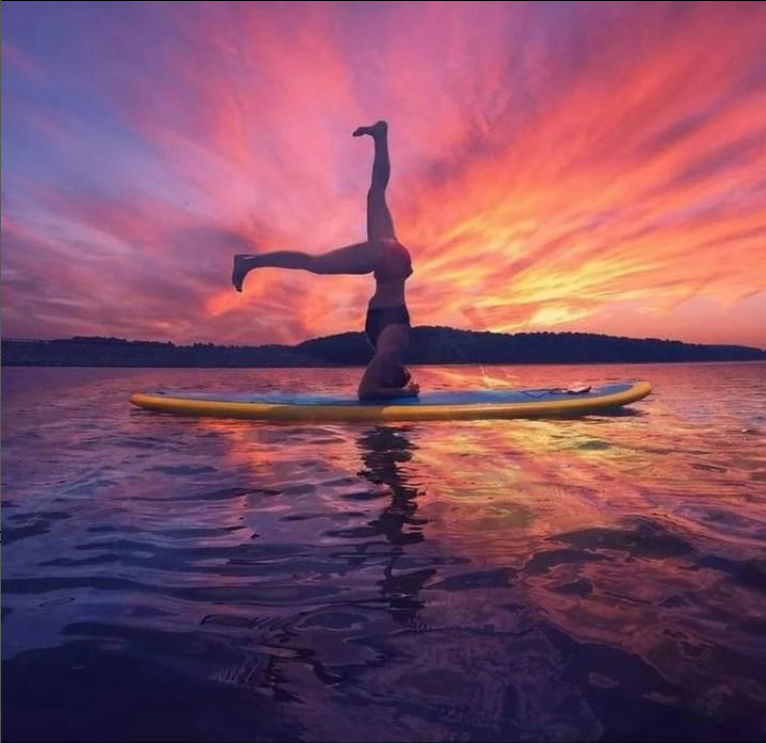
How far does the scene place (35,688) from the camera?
2.12m

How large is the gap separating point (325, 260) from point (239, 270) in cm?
162

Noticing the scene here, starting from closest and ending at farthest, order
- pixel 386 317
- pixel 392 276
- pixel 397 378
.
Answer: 1. pixel 392 276
2. pixel 386 317
3. pixel 397 378

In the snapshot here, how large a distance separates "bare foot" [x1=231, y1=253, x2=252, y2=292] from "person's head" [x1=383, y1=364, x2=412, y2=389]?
3.27m

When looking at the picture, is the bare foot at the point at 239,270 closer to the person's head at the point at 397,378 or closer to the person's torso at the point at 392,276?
the person's torso at the point at 392,276

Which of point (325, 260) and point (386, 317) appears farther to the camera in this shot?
point (386, 317)

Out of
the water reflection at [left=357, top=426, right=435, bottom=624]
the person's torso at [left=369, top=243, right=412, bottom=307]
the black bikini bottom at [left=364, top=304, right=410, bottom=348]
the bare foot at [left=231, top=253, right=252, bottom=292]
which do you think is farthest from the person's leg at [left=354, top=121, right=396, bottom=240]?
the water reflection at [left=357, top=426, right=435, bottom=624]

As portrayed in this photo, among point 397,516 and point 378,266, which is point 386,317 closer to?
point 378,266

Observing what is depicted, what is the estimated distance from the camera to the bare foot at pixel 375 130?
1095 cm

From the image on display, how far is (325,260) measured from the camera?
34.9ft

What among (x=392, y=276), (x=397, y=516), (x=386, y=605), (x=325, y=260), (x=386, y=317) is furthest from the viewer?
(x=386, y=317)

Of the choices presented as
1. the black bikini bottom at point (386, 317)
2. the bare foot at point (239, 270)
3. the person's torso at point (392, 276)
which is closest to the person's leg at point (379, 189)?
the person's torso at point (392, 276)

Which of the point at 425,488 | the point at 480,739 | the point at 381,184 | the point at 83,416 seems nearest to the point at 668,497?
the point at 425,488

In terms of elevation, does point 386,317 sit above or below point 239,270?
below

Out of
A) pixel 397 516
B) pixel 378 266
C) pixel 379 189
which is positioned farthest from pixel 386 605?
pixel 379 189
